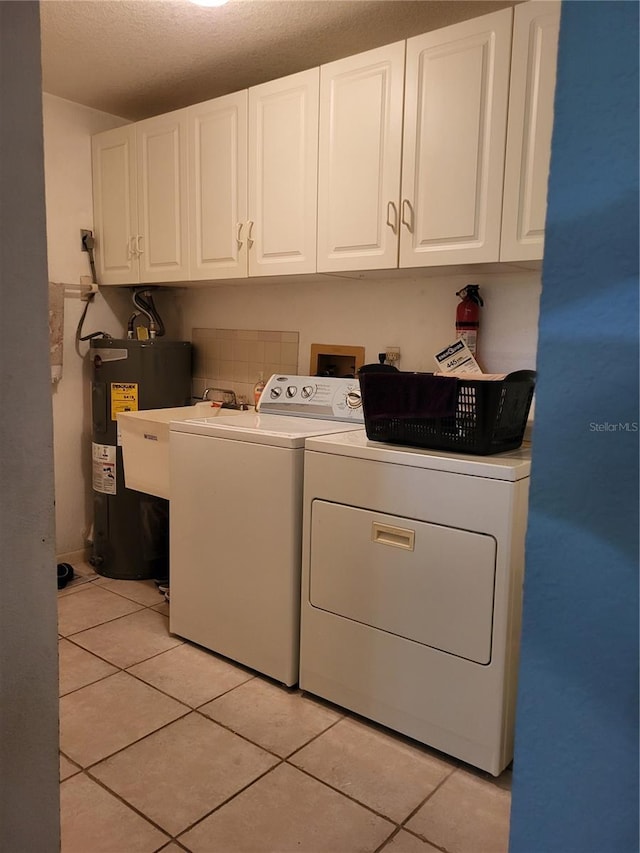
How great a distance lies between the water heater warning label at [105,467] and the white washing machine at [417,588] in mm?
1435

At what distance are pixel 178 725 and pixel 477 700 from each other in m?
0.92

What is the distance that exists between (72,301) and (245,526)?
1.72 meters

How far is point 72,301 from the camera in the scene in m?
3.17

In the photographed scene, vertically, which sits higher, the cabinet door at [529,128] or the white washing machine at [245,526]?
the cabinet door at [529,128]

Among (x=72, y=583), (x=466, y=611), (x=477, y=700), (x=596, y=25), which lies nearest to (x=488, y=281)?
(x=466, y=611)

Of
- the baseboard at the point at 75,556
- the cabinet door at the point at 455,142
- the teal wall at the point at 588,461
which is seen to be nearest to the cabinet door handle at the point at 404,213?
the cabinet door at the point at 455,142

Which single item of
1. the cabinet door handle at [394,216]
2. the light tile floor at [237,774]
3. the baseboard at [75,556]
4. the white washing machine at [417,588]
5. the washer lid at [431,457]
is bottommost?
the light tile floor at [237,774]

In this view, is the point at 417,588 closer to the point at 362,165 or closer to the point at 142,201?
the point at 362,165

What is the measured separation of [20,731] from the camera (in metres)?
0.79

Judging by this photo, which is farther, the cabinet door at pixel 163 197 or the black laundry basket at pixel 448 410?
the cabinet door at pixel 163 197

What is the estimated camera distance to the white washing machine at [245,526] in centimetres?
208

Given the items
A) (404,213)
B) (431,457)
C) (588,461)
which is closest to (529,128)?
(404,213)

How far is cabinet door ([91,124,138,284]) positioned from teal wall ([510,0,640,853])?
265 centimetres

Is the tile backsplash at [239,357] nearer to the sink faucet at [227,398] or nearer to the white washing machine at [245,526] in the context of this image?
the sink faucet at [227,398]
